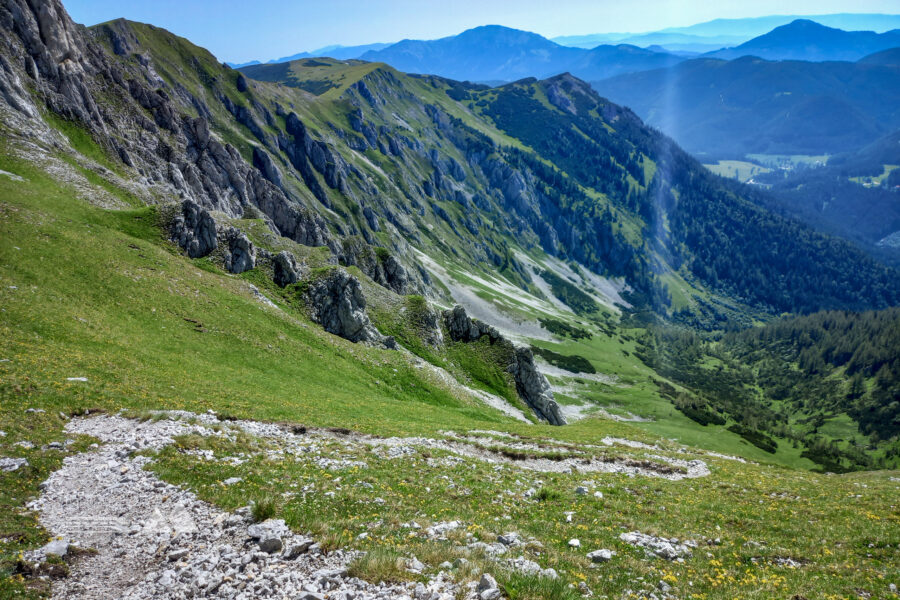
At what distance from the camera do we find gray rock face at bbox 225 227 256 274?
6068 cm

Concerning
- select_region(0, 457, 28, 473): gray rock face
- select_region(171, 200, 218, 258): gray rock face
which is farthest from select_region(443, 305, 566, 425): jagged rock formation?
select_region(0, 457, 28, 473): gray rock face

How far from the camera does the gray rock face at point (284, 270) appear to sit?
62.5 meters

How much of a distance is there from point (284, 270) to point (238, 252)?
263 inches

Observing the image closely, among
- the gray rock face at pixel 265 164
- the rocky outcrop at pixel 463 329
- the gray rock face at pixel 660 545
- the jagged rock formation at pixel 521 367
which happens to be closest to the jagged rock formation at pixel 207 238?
the rocky outcrop at pixel 463 329

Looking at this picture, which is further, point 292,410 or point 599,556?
point 292,410

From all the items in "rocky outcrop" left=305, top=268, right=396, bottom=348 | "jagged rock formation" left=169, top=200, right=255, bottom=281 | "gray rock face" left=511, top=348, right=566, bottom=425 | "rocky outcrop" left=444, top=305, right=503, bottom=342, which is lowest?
"gray rock face" left=511, top=348, right=566, bottom=425

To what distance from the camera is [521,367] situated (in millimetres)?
73688

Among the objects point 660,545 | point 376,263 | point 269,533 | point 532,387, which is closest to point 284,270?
point 376,263

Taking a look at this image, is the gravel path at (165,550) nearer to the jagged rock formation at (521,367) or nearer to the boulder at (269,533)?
the boulder at (269,533)

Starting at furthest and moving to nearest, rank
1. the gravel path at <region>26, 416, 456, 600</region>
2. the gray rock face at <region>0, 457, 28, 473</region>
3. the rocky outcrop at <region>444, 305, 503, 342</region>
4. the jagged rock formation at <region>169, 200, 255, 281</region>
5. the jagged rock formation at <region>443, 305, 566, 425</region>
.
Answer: the rocky outcrop at <region>444, 305, 503, 342</region> → the jagged rock formation at <region>443, 305, 566, 425</region> → the jagged rock formation at <region>169, 200, 255, 281</region> → the gray rock face at <region>0, 457, 28, 473</region> → the gravel path at <region>26, 416, 456, 600</region>

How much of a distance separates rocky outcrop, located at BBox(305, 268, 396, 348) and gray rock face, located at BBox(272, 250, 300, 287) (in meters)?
3.64

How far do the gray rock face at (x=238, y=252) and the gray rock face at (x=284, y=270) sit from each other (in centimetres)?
316

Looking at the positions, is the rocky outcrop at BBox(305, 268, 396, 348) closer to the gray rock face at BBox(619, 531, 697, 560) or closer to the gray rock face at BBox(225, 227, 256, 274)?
the gray rock face at BBox(225, 227, 256, 274)

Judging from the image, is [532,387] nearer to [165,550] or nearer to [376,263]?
[376,263]
